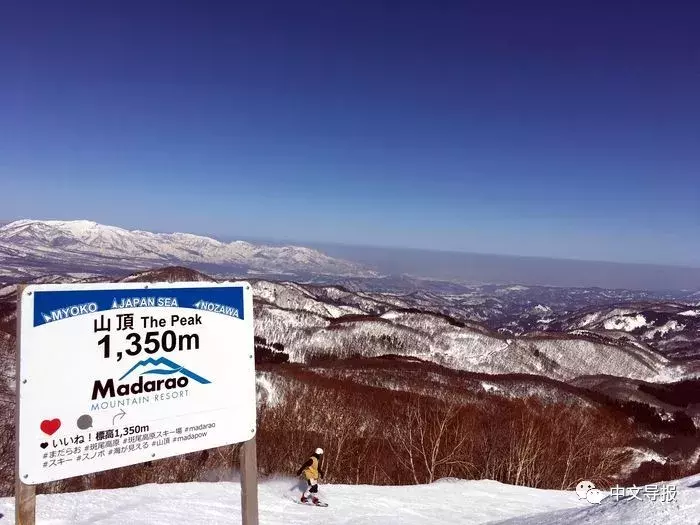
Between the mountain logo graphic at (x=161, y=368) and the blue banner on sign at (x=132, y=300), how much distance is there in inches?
27.2

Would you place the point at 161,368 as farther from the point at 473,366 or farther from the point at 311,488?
the point at 473,366

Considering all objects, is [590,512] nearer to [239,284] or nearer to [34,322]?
[239,284]

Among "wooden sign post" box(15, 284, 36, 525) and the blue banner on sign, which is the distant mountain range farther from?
"wooden sign post" box(15, 284, 36, 525)

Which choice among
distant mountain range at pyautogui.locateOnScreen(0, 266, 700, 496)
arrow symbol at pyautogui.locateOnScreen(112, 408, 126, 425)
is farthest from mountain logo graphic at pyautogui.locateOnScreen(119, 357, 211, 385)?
distant mountain range at pyautogui.locateOnScreen(0, 266, 700, 496)

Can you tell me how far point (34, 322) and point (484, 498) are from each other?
13407 mm

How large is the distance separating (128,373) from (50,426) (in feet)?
3.02

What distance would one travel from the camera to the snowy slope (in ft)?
31.8

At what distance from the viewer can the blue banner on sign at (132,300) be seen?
5.19 metres

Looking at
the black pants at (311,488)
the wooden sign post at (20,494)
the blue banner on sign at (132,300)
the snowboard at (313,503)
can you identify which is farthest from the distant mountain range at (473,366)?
the wooden sign post at (20,494)

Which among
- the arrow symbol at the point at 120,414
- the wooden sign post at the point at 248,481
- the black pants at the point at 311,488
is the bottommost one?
the black pants at the point at 311,488

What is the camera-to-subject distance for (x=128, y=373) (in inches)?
221

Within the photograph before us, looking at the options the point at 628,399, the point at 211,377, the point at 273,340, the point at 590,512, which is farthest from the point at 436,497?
the point at 273,340

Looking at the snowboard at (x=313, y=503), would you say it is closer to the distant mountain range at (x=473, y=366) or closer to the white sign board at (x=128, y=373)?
the white sign board at (x=128, y=373)

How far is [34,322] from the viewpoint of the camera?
200 inches
